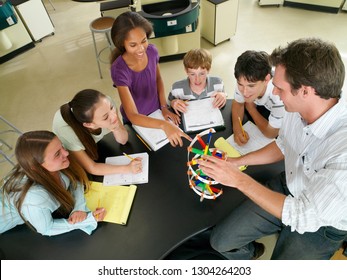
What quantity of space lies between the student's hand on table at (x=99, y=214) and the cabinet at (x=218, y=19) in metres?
3.07

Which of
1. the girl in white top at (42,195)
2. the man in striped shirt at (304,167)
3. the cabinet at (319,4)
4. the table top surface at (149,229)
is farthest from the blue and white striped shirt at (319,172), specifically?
the cabinet at (319,4)

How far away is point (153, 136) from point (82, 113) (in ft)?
A: 1.44

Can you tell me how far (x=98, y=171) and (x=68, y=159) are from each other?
0.17 meters

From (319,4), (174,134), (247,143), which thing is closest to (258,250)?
(247,143)

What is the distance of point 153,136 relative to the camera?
1540 mm

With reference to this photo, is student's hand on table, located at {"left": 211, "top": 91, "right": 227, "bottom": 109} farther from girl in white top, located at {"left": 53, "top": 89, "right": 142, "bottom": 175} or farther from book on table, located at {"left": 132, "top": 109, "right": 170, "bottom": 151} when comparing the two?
girl in white top, located at {"left": 53, "top": 89, "right": 142, "bottom": 175}

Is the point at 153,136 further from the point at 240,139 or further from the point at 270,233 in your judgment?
the point at 270,233

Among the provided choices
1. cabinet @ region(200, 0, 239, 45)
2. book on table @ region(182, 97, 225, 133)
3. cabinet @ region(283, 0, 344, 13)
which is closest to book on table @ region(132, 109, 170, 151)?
book on table @ region(182, 97, 225, 133)

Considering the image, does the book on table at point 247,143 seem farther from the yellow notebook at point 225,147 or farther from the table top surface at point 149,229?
the table top surface at point 149,229

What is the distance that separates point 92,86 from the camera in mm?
3402

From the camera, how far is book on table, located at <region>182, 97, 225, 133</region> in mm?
1575

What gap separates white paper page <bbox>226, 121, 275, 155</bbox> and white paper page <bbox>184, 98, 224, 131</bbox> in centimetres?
16

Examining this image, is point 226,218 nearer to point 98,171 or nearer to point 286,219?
point 286,219

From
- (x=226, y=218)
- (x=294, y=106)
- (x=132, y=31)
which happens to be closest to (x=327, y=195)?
(x=294, y=106)
